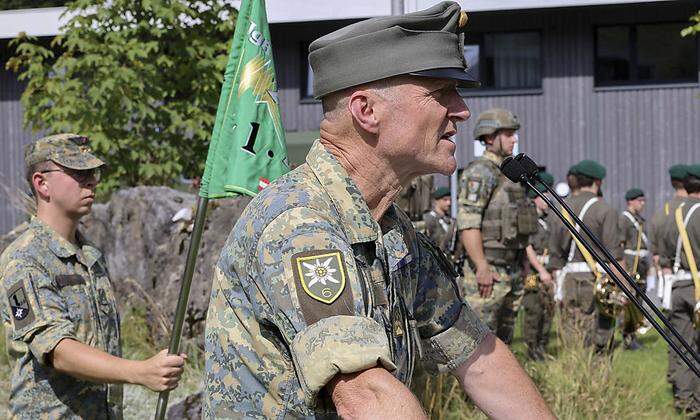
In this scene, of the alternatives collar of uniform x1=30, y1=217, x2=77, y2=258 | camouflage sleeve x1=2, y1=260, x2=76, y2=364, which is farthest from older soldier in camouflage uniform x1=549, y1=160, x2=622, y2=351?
camouflage sleeve x1=2, y1=260, x2=76, y2=364

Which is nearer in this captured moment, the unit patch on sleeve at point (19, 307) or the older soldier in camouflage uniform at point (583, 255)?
the unit patch on sleeve at point (19, 307)

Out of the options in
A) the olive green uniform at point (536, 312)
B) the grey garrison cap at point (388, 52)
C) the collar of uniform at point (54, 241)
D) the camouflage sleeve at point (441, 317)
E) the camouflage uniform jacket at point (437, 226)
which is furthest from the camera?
the camouflage uniform jacket at point (437, 226)

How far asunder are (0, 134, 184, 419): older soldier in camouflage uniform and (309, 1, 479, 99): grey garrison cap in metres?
1.72

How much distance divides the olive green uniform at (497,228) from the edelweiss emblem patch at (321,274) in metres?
6.17

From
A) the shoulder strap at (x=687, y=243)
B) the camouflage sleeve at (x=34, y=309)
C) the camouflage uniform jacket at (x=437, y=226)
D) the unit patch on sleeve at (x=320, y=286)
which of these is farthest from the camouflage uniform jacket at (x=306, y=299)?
the camouflage uniform jacket at (x=437, y=226)

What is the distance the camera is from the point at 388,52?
7.86 feet

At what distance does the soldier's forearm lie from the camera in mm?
8109

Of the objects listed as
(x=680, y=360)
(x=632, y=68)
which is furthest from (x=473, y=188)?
(x=632, y=68)

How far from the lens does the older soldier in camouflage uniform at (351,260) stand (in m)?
2.01

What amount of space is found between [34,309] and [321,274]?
224 centimetres

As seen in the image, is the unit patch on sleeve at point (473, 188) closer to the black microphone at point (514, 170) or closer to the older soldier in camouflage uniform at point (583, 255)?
the older soldier in camouflage uniform at point (583, 255)

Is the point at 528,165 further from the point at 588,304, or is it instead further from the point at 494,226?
the point at 588,304

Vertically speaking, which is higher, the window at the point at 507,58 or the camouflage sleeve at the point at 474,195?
the window at the point at 507,58

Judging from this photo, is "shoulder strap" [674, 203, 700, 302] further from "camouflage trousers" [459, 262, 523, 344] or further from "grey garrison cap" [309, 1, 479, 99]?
"grey garrison cap" [309, 1, 479, 99]
